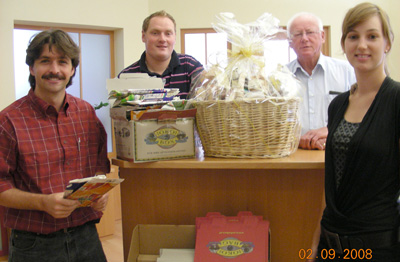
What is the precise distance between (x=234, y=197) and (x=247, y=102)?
0.48 m

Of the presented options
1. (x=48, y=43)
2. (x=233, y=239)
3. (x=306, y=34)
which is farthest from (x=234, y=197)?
(x=306, y=34)

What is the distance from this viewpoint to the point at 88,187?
4.07 feet

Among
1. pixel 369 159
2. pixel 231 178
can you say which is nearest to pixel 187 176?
pixel 231 178

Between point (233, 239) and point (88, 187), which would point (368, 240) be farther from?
point (88, 187)

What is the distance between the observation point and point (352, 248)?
48.0 inches

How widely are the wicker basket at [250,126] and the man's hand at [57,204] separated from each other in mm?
537

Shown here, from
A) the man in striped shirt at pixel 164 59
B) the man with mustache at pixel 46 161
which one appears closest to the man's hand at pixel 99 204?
the man with mustache at pixel 46 161

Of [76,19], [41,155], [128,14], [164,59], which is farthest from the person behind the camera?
[128,14]

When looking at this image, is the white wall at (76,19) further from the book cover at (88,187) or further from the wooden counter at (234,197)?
the book cover at (88,187)

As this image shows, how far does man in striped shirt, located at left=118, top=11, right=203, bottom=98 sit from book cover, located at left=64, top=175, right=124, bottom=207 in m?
0.90

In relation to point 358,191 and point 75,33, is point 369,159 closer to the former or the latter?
point 358,191

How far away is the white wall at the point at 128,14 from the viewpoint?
3.98 m

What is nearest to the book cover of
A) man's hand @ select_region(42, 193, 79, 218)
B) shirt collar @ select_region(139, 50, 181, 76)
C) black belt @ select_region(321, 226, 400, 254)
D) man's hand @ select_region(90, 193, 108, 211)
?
man's hand @ select_region(42, 193, 79, 218)

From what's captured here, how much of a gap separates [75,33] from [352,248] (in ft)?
13.4
